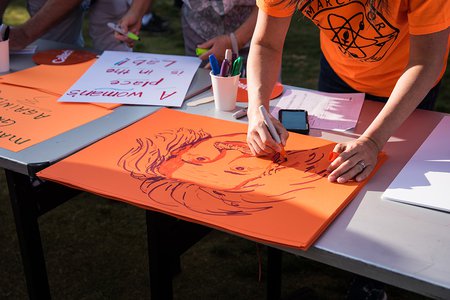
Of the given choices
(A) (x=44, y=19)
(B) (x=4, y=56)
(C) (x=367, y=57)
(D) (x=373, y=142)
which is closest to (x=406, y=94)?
(D) (x=373, y=142)

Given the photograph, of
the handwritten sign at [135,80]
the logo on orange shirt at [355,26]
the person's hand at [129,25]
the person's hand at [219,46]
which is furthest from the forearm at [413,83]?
the person's hand at [129,25]

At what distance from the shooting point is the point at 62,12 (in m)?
2.15

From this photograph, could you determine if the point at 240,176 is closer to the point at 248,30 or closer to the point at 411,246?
the point at 411,246

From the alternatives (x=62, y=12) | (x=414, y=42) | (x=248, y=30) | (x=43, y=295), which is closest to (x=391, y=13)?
(x=414, y=42)

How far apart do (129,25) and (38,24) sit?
1.19 ft

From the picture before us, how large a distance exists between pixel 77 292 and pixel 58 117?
2.63 ft

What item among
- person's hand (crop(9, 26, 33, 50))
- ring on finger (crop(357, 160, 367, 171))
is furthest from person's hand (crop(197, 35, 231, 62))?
ring on finger (crop(357, 160, 367, 171))

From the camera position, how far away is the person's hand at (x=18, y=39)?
206 centimetres

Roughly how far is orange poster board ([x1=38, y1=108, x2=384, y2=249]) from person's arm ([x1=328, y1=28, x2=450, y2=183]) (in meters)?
0.09

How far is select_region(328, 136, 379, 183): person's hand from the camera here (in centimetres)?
115

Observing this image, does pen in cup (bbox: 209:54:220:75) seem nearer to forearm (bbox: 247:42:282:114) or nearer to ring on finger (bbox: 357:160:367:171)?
forearm (bbox: 247:42:282:114)

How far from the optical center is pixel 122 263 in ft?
7.08

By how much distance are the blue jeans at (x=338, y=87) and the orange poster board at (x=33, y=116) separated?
70 centimetres

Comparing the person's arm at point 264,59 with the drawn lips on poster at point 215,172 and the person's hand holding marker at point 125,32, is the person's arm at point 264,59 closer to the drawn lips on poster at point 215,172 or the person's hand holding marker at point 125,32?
the drawn lips on poster at point 215,172
